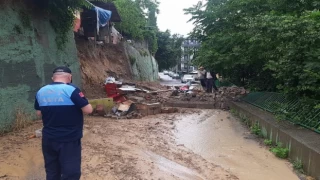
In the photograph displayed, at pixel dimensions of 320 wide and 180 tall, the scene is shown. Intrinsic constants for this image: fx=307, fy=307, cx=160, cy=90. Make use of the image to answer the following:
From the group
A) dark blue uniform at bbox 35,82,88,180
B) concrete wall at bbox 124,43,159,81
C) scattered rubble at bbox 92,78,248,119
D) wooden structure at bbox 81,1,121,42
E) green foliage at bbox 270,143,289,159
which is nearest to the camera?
dark blue uniform at bbox 35,82,88,180

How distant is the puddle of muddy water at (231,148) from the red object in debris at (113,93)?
9.67ft

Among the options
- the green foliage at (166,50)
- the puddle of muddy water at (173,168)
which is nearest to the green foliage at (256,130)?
the puddle of muddy water at (173,168)

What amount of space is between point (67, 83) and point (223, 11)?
994 centimetres

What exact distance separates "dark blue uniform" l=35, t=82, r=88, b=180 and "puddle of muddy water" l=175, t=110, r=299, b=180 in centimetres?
288

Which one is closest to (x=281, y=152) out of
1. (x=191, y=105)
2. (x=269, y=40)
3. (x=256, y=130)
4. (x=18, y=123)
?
(x=256, y=130)

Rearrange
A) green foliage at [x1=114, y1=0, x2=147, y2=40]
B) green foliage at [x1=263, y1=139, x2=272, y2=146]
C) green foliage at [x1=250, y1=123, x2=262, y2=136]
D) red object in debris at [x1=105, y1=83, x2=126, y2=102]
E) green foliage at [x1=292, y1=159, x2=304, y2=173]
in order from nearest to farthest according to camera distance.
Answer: green foliage at [x1=292, y1=159, x2=304, y2=173] → green foliage at [x1=263, y1=139, x2=272, y2=146] → green foliage at [x1=250, y1=123, x2=262, y2=136] → red object in debris at [x1=105, y1=83, x2=126, y2=102] → green foliage at [x1=114, y1=0, x2=147, y2=40]

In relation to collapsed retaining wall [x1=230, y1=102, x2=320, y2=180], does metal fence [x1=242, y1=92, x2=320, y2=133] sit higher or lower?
higher

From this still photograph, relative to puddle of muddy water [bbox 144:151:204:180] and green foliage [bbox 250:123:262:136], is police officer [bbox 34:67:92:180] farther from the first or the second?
green foliage [bbox 250:123:262:136]

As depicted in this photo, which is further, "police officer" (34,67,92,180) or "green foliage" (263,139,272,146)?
"green foliage" (263,139,272,146)

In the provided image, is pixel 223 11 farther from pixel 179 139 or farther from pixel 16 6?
pixel 16 6

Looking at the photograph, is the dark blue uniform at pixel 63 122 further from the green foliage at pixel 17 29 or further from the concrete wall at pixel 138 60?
the concrete wall at pixel 138 60

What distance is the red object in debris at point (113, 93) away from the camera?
12.3 m

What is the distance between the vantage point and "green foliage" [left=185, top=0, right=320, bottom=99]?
253 inches

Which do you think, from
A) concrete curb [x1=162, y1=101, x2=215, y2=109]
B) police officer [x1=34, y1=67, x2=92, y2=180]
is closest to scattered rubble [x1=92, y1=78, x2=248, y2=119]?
concrete curb [x1=162, y1=101, x2=215, y2=109]
